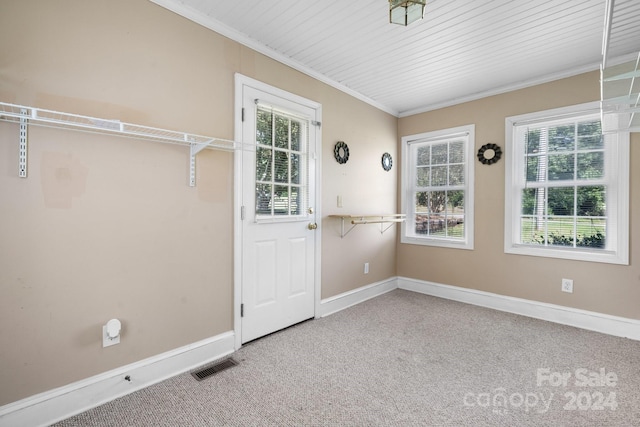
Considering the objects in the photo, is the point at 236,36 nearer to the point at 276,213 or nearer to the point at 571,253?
the point at 276,213

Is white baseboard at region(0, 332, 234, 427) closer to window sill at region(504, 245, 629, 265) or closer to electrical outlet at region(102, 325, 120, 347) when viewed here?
electrical outlet at region(102, 325, 120, 347)

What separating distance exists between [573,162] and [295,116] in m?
2.77

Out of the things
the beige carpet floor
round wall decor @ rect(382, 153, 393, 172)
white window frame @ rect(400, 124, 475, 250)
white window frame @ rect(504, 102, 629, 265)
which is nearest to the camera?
the beige carpet floor

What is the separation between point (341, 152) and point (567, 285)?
2.61 m

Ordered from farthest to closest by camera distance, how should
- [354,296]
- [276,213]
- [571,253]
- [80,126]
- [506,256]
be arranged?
1. [354,296]
2. [506,256]
3. [571,253]
4. [276,213]
5. [80,126]

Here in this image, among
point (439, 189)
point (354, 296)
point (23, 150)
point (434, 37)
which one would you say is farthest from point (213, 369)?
point (439, 189)

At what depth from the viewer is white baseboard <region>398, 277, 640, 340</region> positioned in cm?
268

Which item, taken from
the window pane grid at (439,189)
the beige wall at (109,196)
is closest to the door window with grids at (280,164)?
the beige wall at (109,196)

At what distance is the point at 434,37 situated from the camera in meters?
2.38

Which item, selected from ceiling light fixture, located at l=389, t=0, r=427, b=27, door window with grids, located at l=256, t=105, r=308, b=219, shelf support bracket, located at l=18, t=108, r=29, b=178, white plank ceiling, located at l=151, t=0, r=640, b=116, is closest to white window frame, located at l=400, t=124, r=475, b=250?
white plank ceiling, located at l=151, t=0, r=640, b=116

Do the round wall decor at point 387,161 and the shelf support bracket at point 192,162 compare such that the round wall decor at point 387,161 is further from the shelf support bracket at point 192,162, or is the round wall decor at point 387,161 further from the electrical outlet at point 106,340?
the electrical outlet at point 106,340

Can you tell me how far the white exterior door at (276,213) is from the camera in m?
2.47

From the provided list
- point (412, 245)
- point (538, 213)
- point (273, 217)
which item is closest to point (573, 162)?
point (538, 213)

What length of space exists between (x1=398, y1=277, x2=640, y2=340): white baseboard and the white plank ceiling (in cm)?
229
